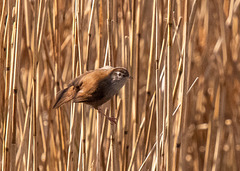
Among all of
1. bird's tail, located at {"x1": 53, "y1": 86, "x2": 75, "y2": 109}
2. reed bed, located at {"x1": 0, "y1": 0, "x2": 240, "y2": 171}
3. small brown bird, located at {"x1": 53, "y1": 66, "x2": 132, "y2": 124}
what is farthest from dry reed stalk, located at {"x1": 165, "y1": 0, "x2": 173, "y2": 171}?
bird's tail, located at {"x1": 53, "y1": 86, "x2": 75, "y2": 109}

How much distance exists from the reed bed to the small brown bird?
7 cm

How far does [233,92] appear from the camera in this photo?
6.70 ft

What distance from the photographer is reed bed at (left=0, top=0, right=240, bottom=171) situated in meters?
1.18

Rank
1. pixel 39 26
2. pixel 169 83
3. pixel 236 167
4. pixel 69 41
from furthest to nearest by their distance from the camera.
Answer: pixel 69 41 < pixel 236 167 < pixel 39 26 < pixel 169 83

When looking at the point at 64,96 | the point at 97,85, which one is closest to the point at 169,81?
the point at 97,85

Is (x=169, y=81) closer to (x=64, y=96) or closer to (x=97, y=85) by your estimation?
(x=97, y=85)

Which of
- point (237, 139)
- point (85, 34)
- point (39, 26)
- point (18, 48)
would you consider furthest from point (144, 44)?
point (18, 48)

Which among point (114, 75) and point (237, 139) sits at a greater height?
point (114, 75)

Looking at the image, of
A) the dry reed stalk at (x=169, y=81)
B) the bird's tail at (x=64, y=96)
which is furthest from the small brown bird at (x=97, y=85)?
the dry reed stalk at (x=169, y=81)

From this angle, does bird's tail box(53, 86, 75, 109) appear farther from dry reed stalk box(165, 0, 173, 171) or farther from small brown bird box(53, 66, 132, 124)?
dry reed stalk box(165, 0, 173, 171)

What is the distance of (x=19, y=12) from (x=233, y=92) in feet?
4.07

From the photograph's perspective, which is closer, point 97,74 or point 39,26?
point 97,74

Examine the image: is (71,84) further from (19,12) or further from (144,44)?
(144,44)

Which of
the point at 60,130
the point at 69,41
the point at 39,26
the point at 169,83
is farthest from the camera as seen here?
the point at 69,41
